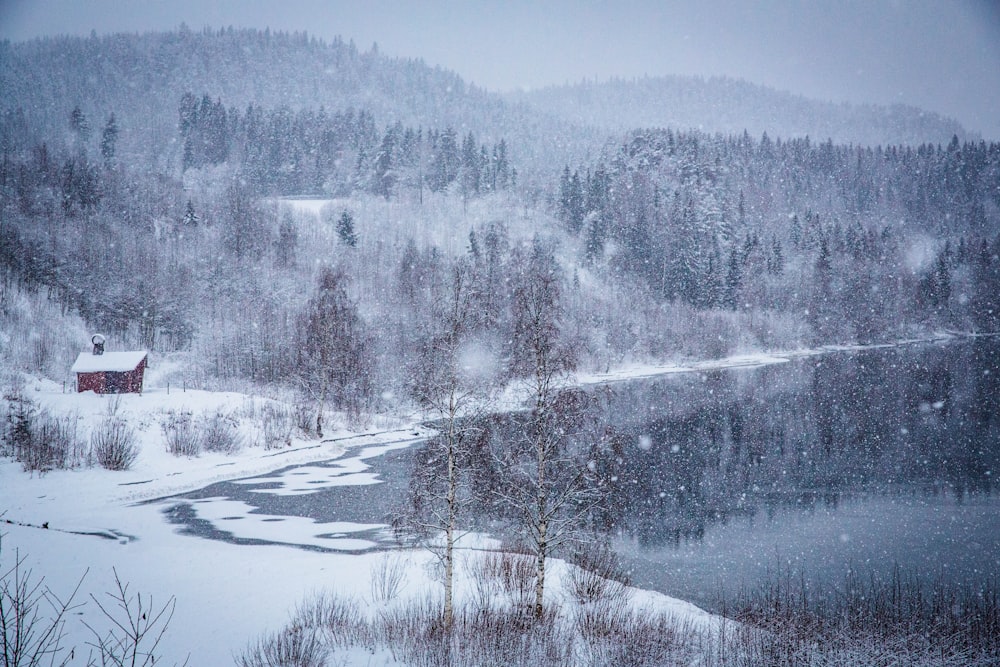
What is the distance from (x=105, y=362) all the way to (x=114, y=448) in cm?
1720

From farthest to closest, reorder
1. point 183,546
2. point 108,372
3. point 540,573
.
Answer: point 108,372 → point 183,546 → point 540,573

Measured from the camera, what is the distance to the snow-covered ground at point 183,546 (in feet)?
44.0

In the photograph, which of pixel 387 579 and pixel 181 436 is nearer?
pixel 387 579

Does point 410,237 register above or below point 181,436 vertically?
above

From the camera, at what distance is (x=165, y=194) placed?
100m

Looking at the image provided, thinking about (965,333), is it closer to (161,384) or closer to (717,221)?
(717,221)

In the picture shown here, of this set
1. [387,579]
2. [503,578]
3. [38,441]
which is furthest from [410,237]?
[503,578]

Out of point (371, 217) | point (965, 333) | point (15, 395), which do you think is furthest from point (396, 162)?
point (965, 333)

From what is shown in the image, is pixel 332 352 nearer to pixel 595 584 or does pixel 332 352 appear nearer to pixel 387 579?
pixel 387 579

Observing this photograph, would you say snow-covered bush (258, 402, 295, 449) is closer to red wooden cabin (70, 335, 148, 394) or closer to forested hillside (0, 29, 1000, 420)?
forested hillside (0, 29, 1000, 420)

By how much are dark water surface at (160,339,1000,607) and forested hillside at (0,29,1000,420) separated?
47.5 feet

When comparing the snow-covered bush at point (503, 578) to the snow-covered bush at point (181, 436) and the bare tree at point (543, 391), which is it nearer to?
the bare tree at point (543, 391)

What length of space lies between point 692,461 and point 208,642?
29415 millimetres

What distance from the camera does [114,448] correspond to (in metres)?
30.4
